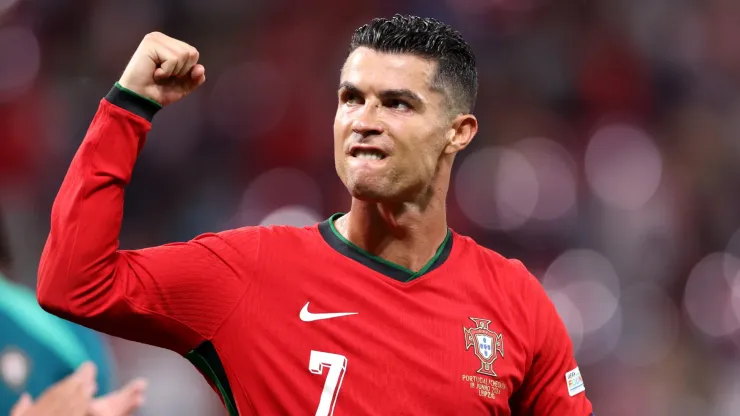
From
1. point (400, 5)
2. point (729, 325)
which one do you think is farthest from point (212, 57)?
point (729, 325)

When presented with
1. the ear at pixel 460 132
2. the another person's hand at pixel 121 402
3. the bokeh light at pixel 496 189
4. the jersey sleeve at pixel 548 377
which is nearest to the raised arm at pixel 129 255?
the ear at pixel 460 132

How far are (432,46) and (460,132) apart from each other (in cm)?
31

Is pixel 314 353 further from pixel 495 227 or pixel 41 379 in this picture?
pixel 495 227

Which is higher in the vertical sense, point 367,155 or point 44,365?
point 367,155

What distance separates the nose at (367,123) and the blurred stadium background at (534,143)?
11.7ft

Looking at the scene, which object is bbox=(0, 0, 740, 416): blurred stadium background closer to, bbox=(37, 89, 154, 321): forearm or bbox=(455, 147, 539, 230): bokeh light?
bbox=(455, 147, 539, 230): bokeh light

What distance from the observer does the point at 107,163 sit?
2.14 metres

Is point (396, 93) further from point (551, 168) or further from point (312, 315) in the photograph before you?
point (551, 168)

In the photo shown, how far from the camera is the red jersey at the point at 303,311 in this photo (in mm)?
2131

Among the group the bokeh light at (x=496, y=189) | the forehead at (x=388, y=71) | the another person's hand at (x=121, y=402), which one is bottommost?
the another person's hand at (x=121, y=402)

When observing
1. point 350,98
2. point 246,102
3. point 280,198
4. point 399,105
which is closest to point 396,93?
point 399,105

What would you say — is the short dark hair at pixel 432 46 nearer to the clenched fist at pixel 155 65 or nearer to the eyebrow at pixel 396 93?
the eyebrow at pixel 396 93

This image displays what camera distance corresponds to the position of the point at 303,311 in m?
2.58

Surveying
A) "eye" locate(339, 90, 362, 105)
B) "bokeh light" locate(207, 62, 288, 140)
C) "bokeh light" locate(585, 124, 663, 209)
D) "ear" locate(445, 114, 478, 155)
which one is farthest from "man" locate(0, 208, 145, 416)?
"bokeh light" locate(585, 124, 663, 209)
